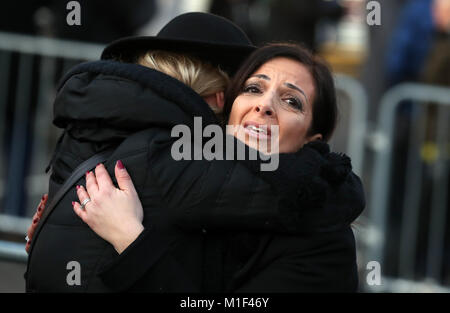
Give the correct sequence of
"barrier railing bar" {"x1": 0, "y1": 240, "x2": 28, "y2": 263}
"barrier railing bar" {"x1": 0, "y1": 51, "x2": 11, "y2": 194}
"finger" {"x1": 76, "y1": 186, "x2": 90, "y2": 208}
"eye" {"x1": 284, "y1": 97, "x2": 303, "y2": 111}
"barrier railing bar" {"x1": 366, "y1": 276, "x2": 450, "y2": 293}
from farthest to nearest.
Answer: "barrier railing bar" {"x1": 0, "y1": 51, "x2": 11, "y2": 194} < "barrier railing bar" {"x1": 366, "y1": 276, "x2": 450, "y2": 293} < "barrier railing bar" {"x1": 0, "y1": 240, "x2": 28, "y2": 263} < "eye" {"x1": 284, "y1": 97, "x2": 303, "y2": 111} < "finger" {"x1": 76, "y1": 186, "x2": 90, "y2": 208}

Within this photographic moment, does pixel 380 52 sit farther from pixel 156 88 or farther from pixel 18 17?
pixel 156 88

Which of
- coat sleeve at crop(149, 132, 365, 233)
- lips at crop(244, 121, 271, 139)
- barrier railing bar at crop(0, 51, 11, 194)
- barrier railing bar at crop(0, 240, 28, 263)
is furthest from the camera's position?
barrier railing bar at crop(0, 51, 11, 194)

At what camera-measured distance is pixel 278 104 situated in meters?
2.54

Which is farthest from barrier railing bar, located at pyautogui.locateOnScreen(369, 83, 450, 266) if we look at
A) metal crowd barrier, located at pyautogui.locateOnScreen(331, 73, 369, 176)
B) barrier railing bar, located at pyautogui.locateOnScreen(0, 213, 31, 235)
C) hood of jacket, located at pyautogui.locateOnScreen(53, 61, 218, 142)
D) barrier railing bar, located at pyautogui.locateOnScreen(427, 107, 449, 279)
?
hood of jacket, located at pyautogui.locateOnScreen(53, 61, 218, 142)

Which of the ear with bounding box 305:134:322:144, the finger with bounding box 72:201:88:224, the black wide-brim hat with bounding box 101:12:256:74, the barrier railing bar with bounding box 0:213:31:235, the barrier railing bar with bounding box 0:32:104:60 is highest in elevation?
the barrier railing bar with bounding box 0:32:104:60

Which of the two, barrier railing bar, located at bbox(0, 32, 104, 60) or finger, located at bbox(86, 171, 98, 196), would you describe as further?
barrier railing bar, located at bbox(0, 32, 104, 60)

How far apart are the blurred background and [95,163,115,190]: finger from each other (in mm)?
3020

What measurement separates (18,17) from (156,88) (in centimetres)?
344

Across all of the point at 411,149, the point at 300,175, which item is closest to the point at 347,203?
the point at 300,175

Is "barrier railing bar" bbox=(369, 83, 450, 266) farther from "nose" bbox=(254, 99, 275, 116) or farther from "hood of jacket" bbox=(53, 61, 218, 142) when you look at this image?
"hood of jacket" bbox=(53, 61, 218, 142)

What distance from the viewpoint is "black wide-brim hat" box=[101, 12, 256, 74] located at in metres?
2.49

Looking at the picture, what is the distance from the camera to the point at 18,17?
5.42 m

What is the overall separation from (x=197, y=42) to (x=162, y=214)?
0.55m

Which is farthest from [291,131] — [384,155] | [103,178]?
[384,155]
